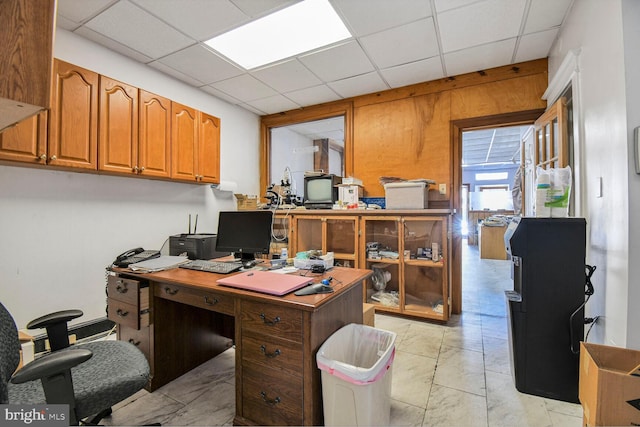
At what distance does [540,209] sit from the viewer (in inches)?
73.3

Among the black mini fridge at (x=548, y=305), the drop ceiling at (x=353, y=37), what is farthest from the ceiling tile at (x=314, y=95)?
the black mini fridge at (x=548, y=305)

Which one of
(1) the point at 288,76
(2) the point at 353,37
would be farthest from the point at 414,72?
(1) the point at 288,76

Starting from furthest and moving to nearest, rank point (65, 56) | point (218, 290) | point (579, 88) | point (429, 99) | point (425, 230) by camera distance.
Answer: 1. point (429, 99)
2. point (425, 230)
3. point (65, 56)
4. point (579, 88)
5. point (218, 290)

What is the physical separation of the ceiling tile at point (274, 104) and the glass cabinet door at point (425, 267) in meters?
2.40

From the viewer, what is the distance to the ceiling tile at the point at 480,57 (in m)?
2.69

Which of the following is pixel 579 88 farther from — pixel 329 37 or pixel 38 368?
pixel 38 368

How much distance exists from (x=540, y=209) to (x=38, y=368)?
8.67 ft

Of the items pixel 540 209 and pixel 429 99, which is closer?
pixel 540 209

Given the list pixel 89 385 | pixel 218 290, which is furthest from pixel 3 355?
pixel 218 290

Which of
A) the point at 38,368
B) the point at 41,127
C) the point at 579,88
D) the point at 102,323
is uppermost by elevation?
the point at 579,88

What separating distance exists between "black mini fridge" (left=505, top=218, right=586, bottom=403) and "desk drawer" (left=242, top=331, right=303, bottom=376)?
1.50 metres

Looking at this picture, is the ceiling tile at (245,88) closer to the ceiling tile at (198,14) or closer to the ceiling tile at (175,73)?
the ceiling tile at (175,73)

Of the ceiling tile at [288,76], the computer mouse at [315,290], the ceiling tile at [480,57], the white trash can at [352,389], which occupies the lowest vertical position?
the white trash can at [352,389]

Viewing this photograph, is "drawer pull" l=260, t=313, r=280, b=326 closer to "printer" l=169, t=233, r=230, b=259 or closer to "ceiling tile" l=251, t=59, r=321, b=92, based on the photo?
"printer" l=169, t=233, r=230, b=259
